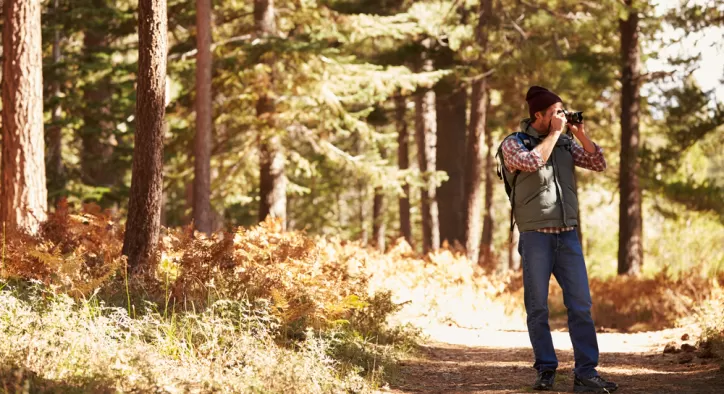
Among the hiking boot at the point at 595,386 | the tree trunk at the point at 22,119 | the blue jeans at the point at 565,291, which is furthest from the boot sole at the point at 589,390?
the tree trunk at the point at 22,119

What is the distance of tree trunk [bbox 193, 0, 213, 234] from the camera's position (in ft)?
54.4

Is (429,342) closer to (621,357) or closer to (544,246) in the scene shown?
(621,357)

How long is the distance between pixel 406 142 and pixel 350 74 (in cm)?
992

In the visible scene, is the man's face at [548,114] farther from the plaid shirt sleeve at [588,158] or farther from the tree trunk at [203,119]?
the tree trunk at [203,119]

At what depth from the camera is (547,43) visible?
1920 cm

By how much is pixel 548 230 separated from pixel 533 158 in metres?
0.63

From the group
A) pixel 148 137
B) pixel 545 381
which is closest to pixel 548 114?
pixel 545 381

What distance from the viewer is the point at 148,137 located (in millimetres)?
9641

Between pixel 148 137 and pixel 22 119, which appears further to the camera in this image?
pixel 22 119

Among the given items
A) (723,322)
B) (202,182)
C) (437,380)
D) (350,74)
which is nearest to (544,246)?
(437,380)

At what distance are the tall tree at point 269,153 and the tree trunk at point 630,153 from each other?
25.4ft

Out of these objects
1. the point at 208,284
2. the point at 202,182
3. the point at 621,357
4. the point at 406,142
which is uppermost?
the point at 406,142

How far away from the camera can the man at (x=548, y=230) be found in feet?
23.2

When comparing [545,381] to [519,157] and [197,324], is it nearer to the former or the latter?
[519,157]
